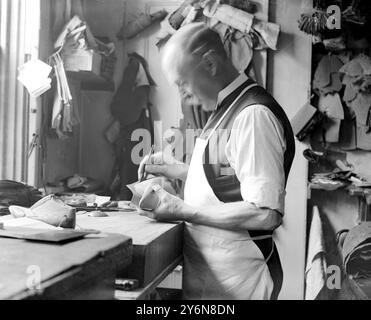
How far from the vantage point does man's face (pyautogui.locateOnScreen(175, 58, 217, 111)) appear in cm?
82

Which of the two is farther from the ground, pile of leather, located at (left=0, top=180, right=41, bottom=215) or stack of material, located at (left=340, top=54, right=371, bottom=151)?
stack of material, located at (left=340, top=54, right=371, bottom=151)

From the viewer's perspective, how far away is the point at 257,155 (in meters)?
0.79

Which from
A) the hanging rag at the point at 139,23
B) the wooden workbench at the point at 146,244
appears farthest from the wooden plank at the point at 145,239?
the hanging rag at the point at 139,23

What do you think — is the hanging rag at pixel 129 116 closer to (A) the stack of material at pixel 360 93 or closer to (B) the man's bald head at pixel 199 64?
(B) the man's bald head at pixel 199 64

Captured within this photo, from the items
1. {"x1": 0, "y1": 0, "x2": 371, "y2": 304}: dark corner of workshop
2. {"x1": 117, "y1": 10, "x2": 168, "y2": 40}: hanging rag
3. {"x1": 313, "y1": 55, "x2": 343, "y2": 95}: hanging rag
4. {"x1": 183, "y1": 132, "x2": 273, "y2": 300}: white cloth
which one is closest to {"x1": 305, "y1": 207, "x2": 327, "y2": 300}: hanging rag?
{"x1": 0, "y1": 0, "x2": 371, "y2": 304}: dark corner of workshop

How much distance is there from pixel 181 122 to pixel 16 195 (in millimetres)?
347

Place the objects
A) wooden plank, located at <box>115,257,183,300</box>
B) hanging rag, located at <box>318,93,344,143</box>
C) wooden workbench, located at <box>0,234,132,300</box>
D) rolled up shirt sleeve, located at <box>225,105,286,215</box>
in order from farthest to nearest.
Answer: hanging rag, located at <box>318,93,344,143</box>, rolled up shirt sleeve, located at <box>225,105,286,215</box>, wooden plank, located at <box>115,257,183,300</box>, wooden workbench, located at <box>0,234,132,300</box>

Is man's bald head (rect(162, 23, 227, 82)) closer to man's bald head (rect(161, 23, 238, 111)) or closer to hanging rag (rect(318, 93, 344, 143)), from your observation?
man's bald head (rect(161, 23, 238, 111))

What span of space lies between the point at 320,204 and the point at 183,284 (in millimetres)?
327

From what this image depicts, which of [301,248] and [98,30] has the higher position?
[98,30]

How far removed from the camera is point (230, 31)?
847 millimetres
